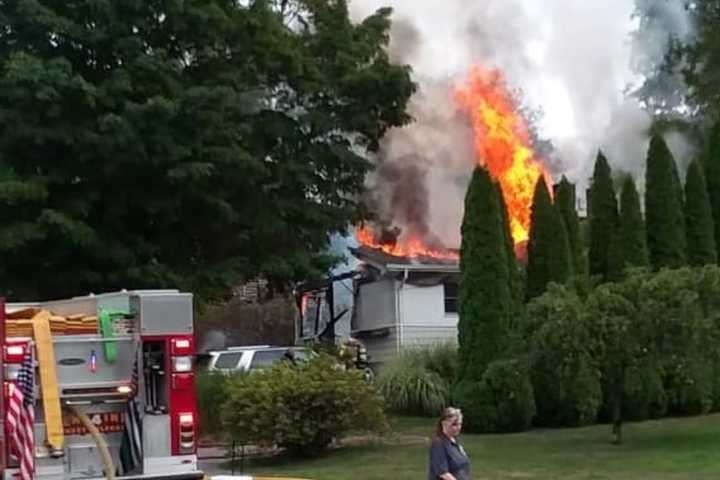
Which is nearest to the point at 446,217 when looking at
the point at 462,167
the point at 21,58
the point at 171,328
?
the point at 462,167

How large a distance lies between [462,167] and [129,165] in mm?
15428

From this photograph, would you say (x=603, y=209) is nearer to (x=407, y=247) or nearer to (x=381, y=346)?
(x=381, y=346)

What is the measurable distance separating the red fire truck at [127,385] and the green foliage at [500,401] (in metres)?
10.3

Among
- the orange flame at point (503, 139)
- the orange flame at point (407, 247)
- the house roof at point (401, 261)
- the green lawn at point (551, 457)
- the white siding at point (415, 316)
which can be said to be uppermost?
the orange flame at point (503, 139)

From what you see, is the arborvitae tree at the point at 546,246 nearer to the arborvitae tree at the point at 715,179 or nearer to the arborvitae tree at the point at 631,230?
the arborvitae tree at the point at 631,230

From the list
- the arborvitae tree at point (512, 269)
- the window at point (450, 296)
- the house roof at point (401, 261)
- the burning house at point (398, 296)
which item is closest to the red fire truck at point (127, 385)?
the arborvitae tree at point (512, 269)

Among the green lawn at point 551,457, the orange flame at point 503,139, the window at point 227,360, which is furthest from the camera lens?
the orange flame at point 503,139

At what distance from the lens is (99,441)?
10.5 metres

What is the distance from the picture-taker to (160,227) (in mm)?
20094

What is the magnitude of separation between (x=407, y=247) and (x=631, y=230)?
11.0 metres

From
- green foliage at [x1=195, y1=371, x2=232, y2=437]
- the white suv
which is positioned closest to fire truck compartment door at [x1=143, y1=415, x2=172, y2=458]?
green foliage at [x1=195, y1=371, x2=232, y2=437]

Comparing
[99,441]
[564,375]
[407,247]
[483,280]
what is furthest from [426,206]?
[99,441]

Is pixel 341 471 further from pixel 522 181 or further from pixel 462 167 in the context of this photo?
pixel 462 167

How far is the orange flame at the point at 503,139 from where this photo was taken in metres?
30.2
